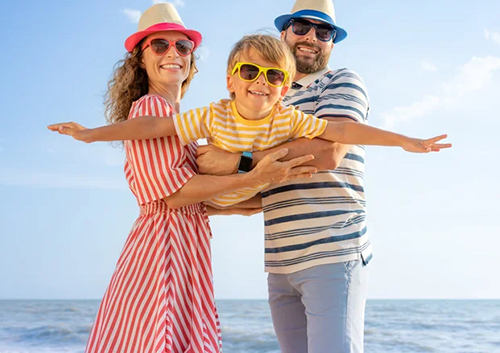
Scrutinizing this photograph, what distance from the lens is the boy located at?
→ 2.75m

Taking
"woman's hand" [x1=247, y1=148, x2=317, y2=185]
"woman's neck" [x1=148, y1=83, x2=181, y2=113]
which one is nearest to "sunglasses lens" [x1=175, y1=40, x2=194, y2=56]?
"woman's neck" [x1=148, y1=83, x2=181, y2=113]

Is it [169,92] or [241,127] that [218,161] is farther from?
[169,92]

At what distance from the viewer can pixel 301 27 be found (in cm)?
351

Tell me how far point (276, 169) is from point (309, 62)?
3.13 feet

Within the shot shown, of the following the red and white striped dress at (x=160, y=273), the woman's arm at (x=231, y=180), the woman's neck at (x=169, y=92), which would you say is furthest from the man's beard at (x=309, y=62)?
the red and white striped dress at (x=160, y=273)

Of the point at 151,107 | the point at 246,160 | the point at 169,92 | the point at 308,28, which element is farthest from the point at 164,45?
the point at 308,28

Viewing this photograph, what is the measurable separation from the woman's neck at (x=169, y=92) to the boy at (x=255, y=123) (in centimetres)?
39

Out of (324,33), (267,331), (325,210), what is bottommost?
(267,331)

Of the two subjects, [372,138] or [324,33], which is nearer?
[372,138]

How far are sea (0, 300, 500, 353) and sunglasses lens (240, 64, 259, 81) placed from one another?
11148mm

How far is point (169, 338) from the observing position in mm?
2609

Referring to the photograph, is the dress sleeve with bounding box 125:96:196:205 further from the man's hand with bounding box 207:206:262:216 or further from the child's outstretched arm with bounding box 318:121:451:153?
the child's outstretched arm with bounding box 318:121:451:153

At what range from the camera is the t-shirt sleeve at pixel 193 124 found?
108 inches

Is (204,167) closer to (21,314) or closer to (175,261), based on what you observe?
(175,261)
